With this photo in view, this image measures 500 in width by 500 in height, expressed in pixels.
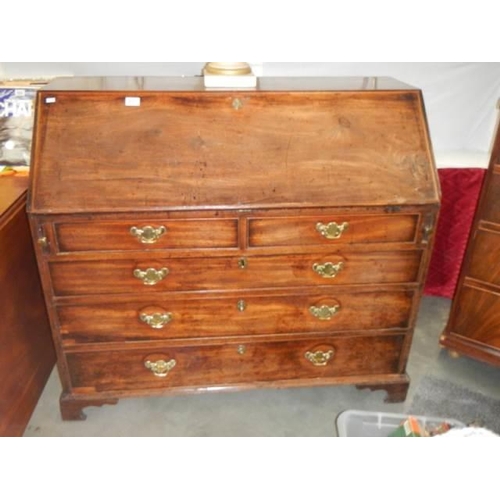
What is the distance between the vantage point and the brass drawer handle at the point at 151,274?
156 centimetres

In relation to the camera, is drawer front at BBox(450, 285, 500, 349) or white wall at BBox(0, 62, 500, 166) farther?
white wall at BBox(0, 62, 500, 166)

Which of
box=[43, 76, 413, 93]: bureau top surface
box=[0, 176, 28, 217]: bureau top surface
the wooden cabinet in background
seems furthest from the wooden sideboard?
the wooden cabinet in background

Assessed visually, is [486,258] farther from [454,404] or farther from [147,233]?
[147,233]

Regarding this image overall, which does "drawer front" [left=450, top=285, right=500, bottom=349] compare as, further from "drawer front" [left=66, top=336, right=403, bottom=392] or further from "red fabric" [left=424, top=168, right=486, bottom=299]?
"drawer front" [left=66, top=336, right=403, bottom=392]

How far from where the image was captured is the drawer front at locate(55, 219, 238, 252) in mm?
1477

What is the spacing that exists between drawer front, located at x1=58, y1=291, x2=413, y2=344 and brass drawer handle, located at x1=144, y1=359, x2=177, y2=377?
0.38 feet

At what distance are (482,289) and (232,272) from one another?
1108mm

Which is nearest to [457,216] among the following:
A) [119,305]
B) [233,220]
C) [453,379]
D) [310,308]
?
[453,379]

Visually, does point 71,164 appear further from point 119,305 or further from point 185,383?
point 185,383

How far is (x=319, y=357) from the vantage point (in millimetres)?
1827

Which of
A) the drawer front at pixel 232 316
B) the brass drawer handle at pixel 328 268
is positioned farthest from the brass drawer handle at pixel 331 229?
the drawer front at pixel 232 316

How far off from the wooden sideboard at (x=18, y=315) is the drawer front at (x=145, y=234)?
0.27m

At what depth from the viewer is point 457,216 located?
2400 mm

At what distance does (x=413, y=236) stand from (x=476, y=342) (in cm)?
79
